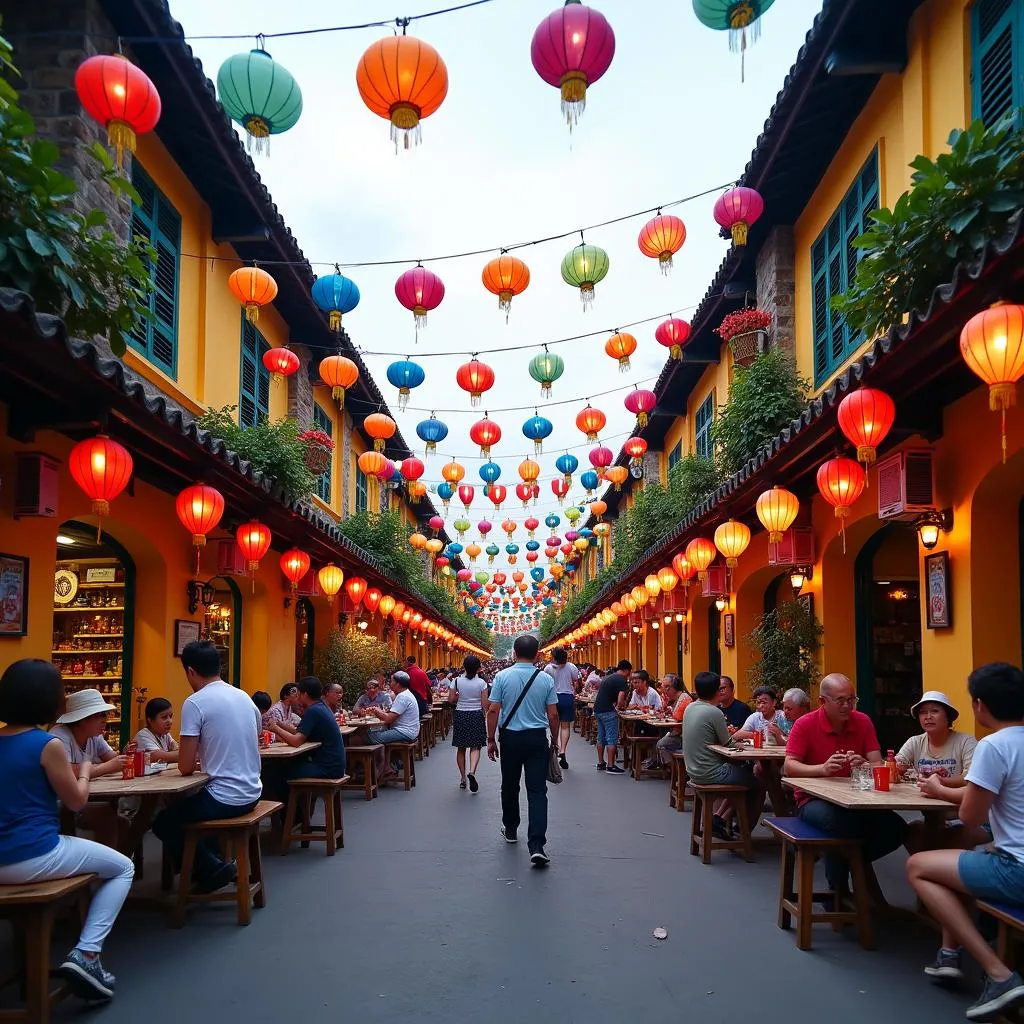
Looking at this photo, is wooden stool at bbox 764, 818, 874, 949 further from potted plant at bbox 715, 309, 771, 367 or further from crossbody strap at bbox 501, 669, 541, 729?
potted plant at bbox 715, 309, 771, 367

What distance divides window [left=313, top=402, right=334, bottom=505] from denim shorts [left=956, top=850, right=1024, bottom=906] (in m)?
15.7

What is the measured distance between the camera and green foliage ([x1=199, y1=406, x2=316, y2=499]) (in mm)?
11898

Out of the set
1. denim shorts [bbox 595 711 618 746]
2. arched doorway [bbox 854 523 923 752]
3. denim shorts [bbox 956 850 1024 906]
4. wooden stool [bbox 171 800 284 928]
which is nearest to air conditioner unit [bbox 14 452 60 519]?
wooden stool [bbox 171 800 284 928]

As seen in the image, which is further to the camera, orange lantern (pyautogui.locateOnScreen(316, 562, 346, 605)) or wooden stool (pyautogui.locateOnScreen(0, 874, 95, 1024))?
orange lantern (pyautogui.locateOnScreen(316, 562, 346, 605))

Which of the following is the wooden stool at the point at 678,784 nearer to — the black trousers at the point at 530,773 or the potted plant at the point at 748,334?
the black trousers at the point at 530,773

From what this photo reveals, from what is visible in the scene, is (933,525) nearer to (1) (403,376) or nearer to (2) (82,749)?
(2) (82,749)

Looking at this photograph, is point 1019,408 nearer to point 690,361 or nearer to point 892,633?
point 892,633

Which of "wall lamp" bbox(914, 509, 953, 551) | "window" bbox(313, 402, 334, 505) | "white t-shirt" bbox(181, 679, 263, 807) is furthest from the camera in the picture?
"window" bbox(313, 402, 334, 505)

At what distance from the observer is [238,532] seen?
10727 millimetres

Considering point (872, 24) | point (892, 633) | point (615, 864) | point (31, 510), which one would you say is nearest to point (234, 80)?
point (31, 510)

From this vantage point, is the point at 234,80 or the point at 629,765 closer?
the point at 234,80

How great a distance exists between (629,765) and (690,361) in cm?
780

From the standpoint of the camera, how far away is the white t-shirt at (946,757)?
588cm

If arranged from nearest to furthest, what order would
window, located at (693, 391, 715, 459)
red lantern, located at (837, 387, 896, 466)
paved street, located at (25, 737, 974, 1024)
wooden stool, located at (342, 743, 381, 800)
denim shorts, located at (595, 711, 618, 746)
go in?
paved street, located at (25, 737, 974, 1024)
red lantern, located at (837, 387, 896, 466)
wooden stool, located at (342, 743, 381, 800)
denim shorts, located at (595, 711, 618, 746)
window, located at (693, 391, 715, 459)
